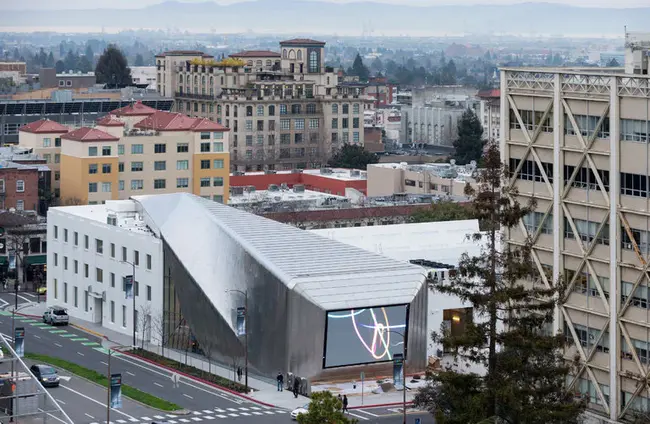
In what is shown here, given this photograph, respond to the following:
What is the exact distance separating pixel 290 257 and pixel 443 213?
1534 inches

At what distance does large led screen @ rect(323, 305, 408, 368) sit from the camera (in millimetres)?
85875

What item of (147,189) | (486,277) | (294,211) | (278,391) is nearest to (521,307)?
(486,277)

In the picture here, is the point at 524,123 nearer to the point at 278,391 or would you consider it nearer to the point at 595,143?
the point at 595,143

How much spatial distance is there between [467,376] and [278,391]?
88.3 feet

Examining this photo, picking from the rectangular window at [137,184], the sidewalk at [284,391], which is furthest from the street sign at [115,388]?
the rectangular window at [137,184]

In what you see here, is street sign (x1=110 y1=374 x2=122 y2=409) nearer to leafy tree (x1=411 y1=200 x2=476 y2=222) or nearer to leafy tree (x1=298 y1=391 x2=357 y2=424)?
leafy tree (x1=298 y1=391 x2=357 y2=424)

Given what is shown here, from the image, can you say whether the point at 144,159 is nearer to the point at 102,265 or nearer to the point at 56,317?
the point at 102,265

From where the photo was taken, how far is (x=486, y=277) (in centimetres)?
5784

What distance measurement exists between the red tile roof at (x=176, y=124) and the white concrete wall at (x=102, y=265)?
33891 mm

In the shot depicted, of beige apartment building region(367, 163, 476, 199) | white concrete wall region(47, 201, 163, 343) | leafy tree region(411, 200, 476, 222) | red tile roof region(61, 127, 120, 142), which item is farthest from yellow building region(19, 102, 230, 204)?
white concrete wall region(47, 201, 163, 343)

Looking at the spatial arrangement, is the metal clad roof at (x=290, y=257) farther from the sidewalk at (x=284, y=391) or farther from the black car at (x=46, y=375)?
the black car at (x=46, y=375)

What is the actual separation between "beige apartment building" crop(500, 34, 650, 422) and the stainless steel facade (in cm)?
1587

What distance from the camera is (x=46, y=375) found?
280 ft

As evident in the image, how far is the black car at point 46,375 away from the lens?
8456cm
